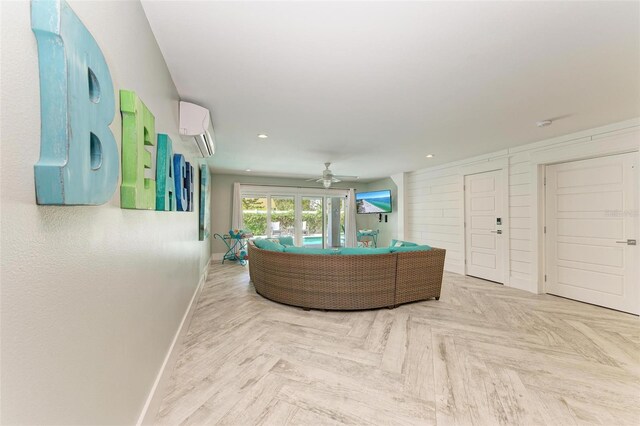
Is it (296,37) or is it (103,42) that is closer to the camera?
(103,42)

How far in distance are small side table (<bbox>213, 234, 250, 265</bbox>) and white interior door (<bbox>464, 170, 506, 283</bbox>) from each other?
4.87 m

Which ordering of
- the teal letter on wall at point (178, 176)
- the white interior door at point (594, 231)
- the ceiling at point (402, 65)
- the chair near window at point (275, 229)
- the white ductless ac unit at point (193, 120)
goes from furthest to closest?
the chair near window at point (275, 229) → the white interior door at point (594, 231) → the white ductless ac unit at point (193, 120) → the teal letter on wall at point (178, 176) → the ceiling at point (402, 65)

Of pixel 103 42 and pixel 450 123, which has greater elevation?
pixel 450 123

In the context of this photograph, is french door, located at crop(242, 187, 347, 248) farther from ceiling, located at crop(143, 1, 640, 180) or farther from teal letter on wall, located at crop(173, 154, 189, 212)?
teal letter on wall, located at crop(173, 154, 189, 212)

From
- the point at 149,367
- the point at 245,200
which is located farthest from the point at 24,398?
the point at 245,200

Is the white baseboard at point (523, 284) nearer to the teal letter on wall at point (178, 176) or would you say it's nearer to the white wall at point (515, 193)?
the white wall at point (515, 193)

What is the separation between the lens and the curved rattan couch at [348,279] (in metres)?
3.35

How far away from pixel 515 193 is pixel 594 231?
1.09 meters

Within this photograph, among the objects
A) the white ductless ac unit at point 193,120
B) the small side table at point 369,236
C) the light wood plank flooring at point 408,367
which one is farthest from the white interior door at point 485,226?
the white ductless ac unit at point 193,120

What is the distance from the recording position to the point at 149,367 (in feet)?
5.10

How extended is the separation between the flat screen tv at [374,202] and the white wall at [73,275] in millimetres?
6267

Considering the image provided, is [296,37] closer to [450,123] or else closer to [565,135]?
[450,123]

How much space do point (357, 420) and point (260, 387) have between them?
2.28ft

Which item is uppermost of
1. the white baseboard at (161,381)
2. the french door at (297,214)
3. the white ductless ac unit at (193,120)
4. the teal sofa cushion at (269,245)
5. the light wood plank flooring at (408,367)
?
the white ductless ac unit at (193,120)
